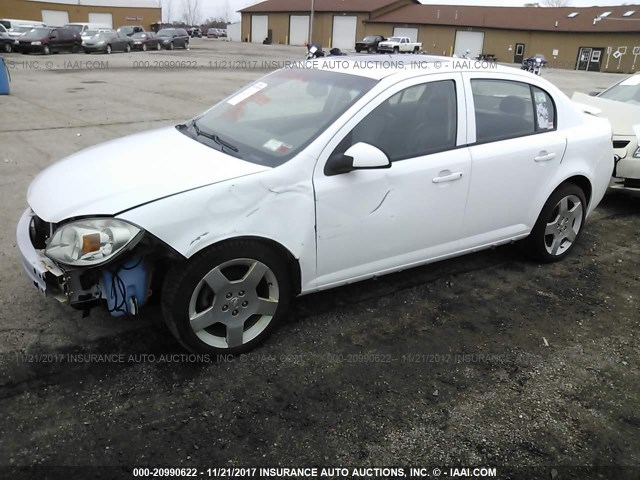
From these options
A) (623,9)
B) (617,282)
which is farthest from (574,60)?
(617,282)

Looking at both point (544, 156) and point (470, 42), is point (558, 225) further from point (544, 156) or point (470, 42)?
point (470, 42)

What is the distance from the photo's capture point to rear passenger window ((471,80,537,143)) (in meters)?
3.85

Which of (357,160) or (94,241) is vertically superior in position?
(357,160)

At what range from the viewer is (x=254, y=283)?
3.08 m

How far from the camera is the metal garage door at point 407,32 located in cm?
5734

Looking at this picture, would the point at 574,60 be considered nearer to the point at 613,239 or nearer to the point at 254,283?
the point at 613,239

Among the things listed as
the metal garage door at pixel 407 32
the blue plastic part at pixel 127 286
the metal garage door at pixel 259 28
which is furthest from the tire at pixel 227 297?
the metal garage door at pixel 259 28

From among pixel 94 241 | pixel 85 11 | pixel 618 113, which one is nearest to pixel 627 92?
pixel 618 113

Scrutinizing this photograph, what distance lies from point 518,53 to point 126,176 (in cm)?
5477

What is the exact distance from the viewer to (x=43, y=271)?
2.81m

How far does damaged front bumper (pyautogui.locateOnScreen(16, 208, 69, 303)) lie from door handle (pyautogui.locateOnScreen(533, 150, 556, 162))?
337 cm

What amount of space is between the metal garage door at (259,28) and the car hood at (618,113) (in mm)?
65125

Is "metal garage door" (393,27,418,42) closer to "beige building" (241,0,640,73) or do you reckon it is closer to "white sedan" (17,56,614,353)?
"beige building" (241,0,640,73)

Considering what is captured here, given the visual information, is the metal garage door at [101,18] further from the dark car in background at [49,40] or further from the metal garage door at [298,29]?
the dark car in background at [49,40]
